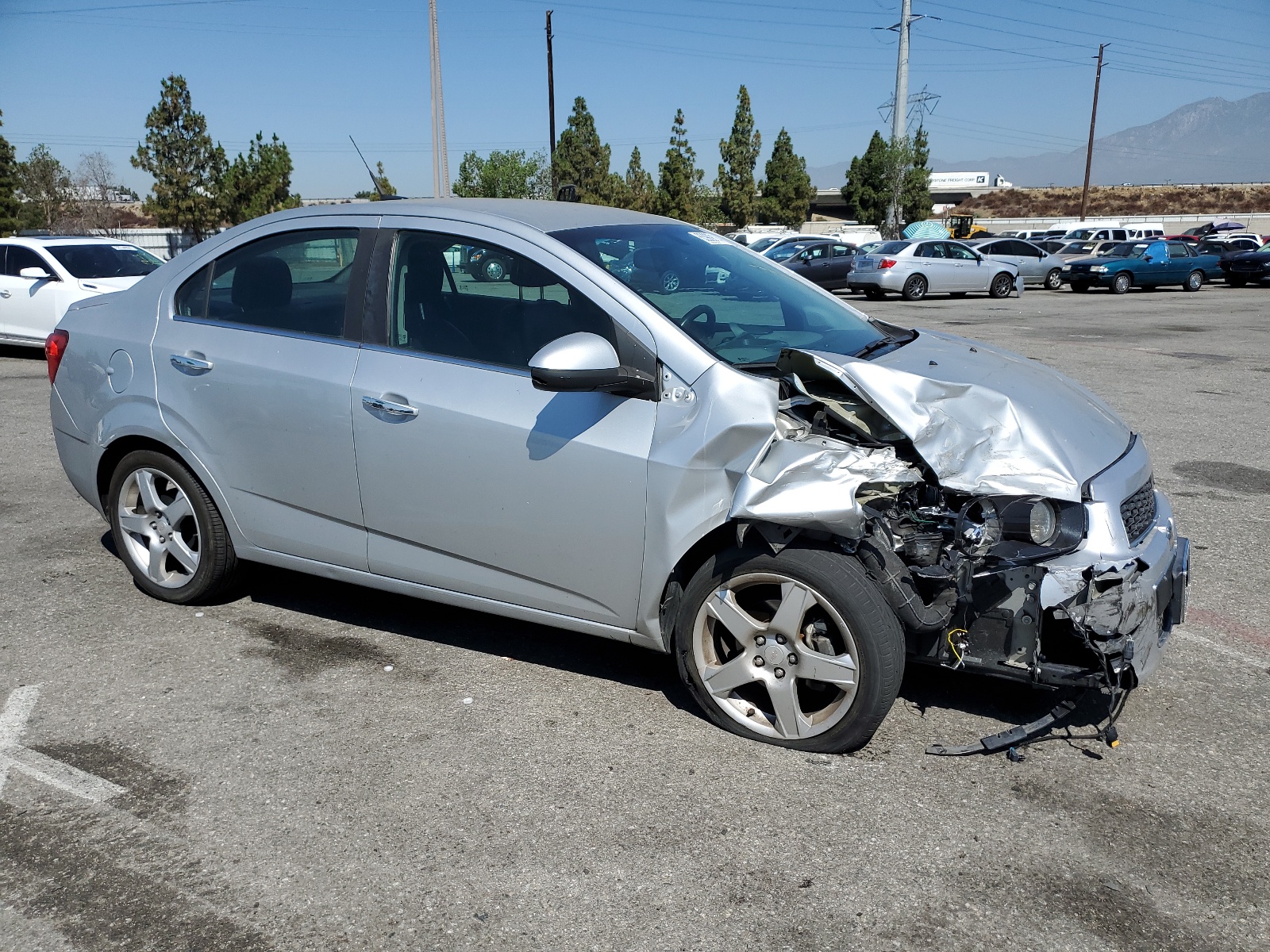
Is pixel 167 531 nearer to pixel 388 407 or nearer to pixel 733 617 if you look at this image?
pixel 388 407

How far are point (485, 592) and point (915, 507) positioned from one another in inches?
62.3

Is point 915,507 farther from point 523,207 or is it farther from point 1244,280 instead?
point 1244,280

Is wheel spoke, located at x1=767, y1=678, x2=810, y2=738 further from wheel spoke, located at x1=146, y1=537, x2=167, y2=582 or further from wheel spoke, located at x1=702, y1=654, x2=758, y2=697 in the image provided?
wheel spoke, located at x1=146, y1=537, x2=167, y2=582

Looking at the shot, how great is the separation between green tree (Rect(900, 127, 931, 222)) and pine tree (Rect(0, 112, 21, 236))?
42.8m

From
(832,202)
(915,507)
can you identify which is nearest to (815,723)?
(915,507)

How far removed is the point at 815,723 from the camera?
11.2 feet

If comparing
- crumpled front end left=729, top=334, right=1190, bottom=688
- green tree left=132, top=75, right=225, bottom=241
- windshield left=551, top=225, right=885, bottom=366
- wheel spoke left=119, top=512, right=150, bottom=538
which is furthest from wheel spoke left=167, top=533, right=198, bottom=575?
green tree left=132, top=75, right=225, bottom=241

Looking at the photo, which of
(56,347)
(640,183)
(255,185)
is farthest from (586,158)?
(56,347)

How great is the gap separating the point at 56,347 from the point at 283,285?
4.58ft

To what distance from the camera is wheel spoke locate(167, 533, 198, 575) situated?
4617 millimetres

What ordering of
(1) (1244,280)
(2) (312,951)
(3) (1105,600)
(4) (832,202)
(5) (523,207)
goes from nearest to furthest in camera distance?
(2) (312,951) < (3) (1105,600) < (5) (523,207) < (1) (1244,280) < (4) (832,202)

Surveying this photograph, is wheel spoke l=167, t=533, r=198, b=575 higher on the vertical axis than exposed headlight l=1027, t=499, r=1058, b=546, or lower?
lower

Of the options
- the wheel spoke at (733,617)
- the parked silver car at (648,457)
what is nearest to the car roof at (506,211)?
the parked silver car at (648,457)

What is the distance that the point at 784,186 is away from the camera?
6556cm
